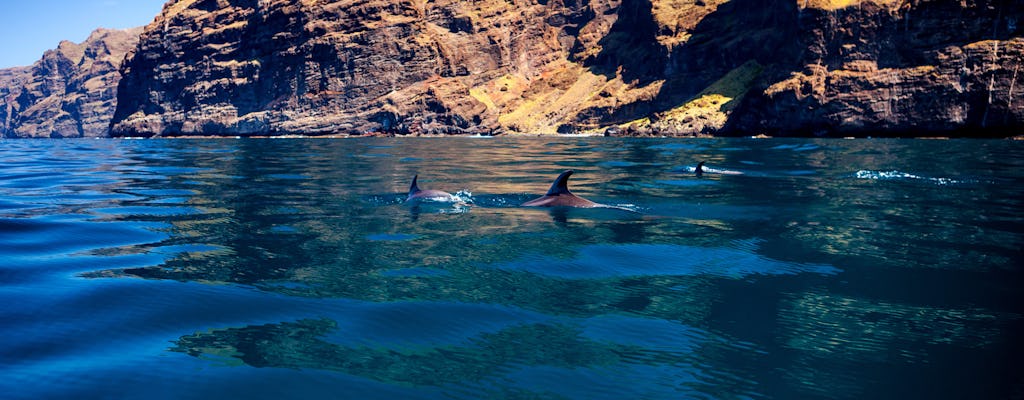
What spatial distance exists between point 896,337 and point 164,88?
22589cm

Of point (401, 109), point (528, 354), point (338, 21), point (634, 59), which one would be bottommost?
point (528, 354)

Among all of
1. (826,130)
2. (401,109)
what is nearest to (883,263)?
(826,130)

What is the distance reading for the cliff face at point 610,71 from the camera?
84812 millimetres

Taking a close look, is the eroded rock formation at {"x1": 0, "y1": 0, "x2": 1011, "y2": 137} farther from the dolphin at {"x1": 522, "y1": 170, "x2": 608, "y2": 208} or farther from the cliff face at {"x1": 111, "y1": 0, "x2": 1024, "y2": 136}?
the dolphin at {"x1": 522, "y1": 170, "x2": 608, "y2": 208}

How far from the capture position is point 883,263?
29.5ft

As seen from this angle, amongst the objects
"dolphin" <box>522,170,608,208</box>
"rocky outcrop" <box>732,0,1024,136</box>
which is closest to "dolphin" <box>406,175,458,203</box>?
"dolphin" <box>522,170,608,208</box>

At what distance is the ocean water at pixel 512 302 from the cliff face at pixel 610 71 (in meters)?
87.4

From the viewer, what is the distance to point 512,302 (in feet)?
23.3

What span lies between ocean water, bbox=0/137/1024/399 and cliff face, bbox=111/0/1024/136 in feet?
287

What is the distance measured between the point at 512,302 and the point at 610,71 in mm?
179398

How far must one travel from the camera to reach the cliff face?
278 ft

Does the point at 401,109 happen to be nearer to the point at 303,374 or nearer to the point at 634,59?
the point at 634,59

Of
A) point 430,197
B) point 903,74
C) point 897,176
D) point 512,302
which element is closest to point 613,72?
point 903,74

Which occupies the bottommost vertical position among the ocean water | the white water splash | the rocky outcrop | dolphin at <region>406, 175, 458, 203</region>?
the ocean water
